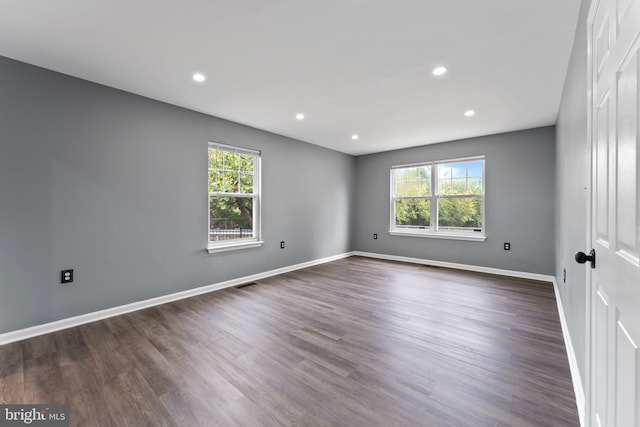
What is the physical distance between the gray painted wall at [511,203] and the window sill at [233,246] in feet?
10.3

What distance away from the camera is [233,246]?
13.0 feet

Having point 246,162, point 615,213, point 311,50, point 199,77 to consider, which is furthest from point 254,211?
point 615,213

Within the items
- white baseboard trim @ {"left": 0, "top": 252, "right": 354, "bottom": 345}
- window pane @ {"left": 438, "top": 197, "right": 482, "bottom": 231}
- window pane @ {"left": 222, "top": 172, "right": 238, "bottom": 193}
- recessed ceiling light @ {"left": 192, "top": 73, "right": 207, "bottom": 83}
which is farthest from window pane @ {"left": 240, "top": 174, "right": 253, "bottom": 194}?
window pane @ {"left": 438, "top": 197, "right": 482, "bottom": 231}

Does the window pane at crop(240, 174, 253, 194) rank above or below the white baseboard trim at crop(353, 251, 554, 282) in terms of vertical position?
above

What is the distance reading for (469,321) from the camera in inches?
105

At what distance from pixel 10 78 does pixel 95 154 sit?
0.80m

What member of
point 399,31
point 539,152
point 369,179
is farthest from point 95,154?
point 539,152

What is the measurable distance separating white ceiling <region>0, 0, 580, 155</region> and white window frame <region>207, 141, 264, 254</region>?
0.67 metres

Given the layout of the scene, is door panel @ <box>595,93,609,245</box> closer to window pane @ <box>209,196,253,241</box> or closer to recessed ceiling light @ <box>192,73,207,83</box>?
recessed ceiling light @ <box>192,73,207,83</box>

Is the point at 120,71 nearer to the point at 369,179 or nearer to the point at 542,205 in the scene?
the point at 369,179

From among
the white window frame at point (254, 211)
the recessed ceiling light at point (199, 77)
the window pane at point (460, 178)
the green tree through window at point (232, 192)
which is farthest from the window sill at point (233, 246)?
the window pane at point (460, 178)

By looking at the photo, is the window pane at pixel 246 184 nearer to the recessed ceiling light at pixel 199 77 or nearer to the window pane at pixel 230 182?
the window pane at pixel 230 182

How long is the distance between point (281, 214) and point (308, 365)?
9.92 ft

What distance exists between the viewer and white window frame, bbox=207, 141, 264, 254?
3.76 metres
